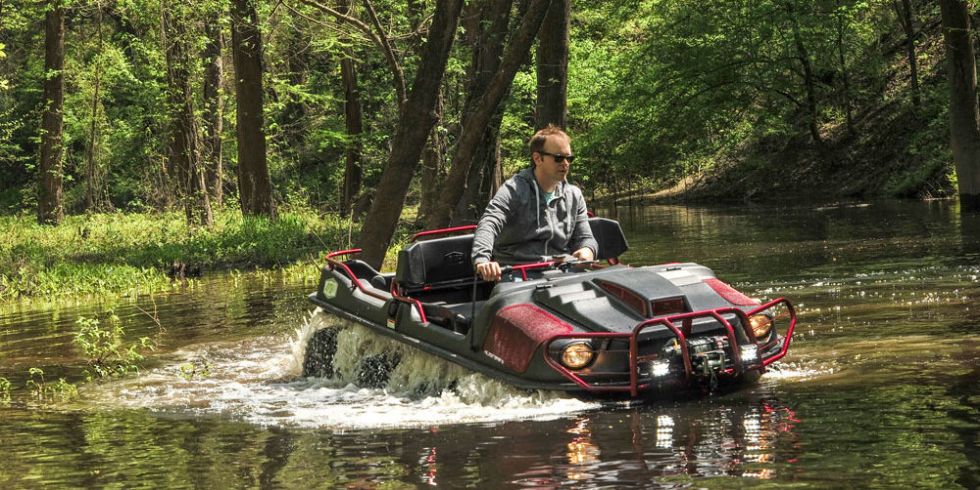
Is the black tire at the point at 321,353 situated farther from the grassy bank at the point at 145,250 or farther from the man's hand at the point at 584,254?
the grassy bank at the point at 145,250

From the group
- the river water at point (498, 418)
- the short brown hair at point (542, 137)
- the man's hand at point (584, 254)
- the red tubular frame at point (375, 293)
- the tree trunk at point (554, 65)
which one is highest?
the tree trunk at point (554, 65)

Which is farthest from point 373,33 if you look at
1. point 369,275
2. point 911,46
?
point 911,46

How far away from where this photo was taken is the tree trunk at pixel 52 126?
2828 centimetres

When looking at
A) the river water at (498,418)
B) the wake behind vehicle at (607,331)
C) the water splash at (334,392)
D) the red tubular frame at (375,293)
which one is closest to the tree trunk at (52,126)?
the river water at (498,418)

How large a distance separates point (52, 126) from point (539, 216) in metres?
23.5

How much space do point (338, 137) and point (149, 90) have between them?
5490 millimetres

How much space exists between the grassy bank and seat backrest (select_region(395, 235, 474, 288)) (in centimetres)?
622

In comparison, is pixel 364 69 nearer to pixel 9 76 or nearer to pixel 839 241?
pixel 9 76

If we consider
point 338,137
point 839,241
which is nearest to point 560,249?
point 839,241

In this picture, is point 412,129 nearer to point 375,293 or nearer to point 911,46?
point 375,293

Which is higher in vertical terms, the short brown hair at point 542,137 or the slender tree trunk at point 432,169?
the slender tree trunk at point 432,169

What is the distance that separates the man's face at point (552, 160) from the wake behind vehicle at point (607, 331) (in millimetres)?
582

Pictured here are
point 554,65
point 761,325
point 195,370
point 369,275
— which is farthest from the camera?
point 554,65

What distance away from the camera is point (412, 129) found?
46.9 ft
